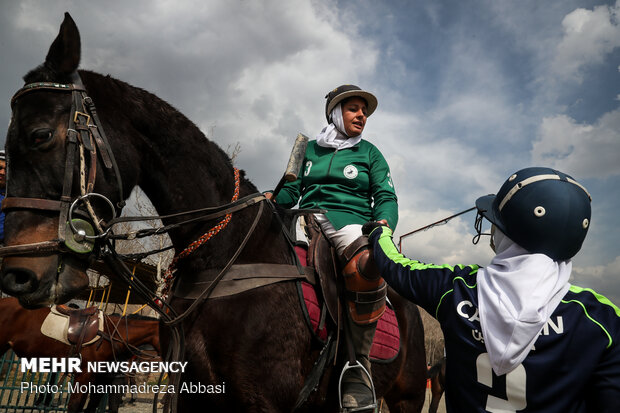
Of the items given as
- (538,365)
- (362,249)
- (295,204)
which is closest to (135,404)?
(295,204)

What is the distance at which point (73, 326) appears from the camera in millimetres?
7770

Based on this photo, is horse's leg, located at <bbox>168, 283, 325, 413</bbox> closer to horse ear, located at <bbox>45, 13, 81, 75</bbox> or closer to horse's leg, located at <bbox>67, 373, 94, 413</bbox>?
horse ear, located at <bbox>45, 13, 81, 75</bbox>

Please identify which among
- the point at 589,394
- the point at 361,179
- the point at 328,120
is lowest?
the point at 589,394

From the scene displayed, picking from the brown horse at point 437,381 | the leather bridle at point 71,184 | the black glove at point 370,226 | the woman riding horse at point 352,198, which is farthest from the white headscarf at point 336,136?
the brown horse at point 437,381

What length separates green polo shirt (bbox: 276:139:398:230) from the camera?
3164mm

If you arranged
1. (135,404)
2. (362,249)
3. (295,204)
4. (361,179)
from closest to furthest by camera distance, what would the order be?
(362,249) → (361,179) → (295,204) → (135,404)

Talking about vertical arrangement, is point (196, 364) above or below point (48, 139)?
below

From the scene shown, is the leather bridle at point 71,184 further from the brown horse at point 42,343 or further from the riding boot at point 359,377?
the brown horse at point 42,343

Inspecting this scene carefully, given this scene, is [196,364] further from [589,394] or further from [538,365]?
[589,394]

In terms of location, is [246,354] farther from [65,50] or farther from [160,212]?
[65,50]

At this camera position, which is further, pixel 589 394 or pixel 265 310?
pixel 265 310

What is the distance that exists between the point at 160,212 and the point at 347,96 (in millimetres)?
2061

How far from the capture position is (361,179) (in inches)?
128

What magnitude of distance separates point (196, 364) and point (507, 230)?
186cm
